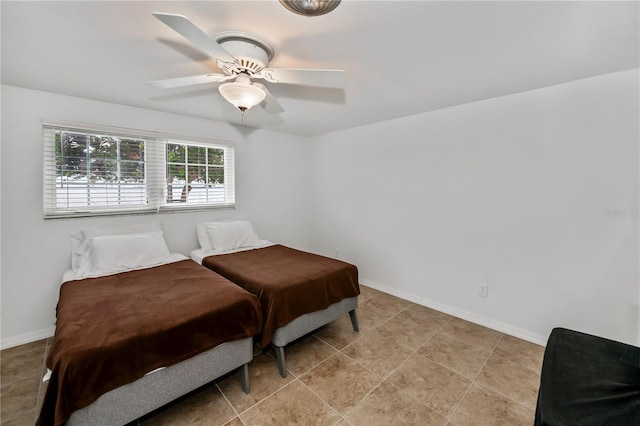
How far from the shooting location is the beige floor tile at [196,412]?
1.57 m

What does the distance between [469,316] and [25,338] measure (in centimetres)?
420

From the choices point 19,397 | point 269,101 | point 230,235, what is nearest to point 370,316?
point 230,235

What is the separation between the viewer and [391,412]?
1.65 meters

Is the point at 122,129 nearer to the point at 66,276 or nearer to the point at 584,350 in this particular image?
the point at 66,276

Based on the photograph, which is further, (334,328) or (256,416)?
(334,328)

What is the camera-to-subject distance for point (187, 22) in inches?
44.8

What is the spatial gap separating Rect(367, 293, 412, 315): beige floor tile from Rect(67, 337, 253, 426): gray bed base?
176 cm

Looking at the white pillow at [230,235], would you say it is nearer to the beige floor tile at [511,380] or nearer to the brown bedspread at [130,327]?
the brown bedspread at [130,327]

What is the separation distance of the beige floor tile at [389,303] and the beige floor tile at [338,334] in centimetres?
53

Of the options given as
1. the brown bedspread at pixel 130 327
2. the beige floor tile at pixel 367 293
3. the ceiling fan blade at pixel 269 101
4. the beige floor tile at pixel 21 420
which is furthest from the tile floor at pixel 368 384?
the ceiling fan blade at pixel 269 101

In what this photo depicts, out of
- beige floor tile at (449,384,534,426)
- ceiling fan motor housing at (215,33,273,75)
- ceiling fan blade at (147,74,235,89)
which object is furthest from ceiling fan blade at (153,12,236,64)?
beige floor tile at (449,384,534,426)

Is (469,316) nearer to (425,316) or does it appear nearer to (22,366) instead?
(425,316)

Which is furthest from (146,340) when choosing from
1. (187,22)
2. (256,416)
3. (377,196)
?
(377,196)

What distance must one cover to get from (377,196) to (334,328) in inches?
69.8
